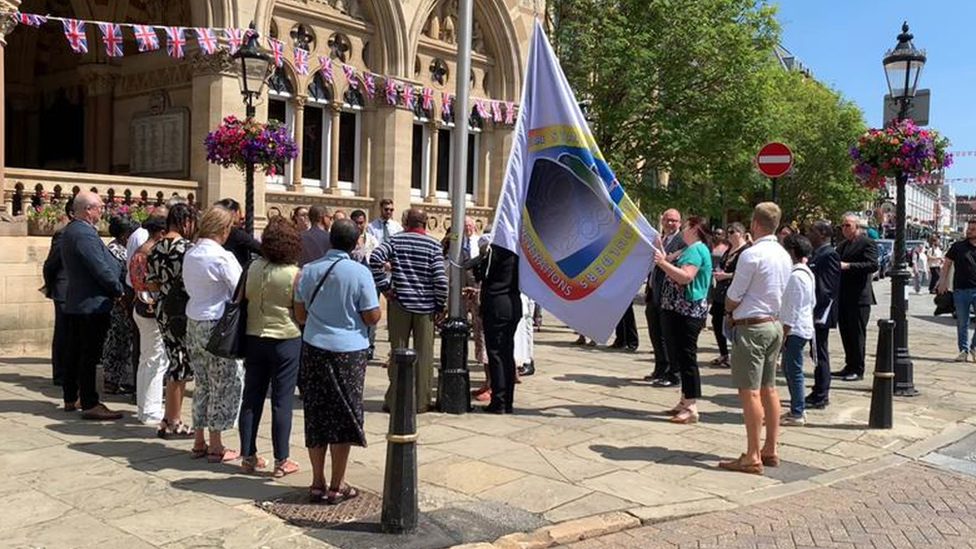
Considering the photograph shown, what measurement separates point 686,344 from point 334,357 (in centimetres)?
400

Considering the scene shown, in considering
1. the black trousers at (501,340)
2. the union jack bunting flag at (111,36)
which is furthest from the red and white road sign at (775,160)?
the union jack bunting flag at (111,36)

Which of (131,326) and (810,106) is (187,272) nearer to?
(131,326)

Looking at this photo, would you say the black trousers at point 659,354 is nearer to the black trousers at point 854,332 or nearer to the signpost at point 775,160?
the black trousers at point 854,332

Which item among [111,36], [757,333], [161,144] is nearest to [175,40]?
[111,36]

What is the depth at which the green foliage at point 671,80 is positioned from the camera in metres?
19.0

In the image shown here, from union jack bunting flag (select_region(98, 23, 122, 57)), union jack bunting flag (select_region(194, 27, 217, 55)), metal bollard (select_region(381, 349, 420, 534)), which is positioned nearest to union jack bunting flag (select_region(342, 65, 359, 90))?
union jack bunting flag (select_region(194, 27, 217, 55))

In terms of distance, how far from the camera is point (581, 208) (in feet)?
25.2

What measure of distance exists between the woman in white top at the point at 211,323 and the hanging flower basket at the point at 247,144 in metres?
3.68

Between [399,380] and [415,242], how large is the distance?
2.88 metres

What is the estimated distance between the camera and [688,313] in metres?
8.05

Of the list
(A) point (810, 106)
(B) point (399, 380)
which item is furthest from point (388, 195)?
(A) point (810, 106)

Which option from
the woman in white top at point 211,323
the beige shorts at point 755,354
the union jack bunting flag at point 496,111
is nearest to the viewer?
the woman in white top at point 211,323

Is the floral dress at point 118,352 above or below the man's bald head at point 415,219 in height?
below

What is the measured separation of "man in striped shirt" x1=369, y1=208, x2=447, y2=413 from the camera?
745cm
